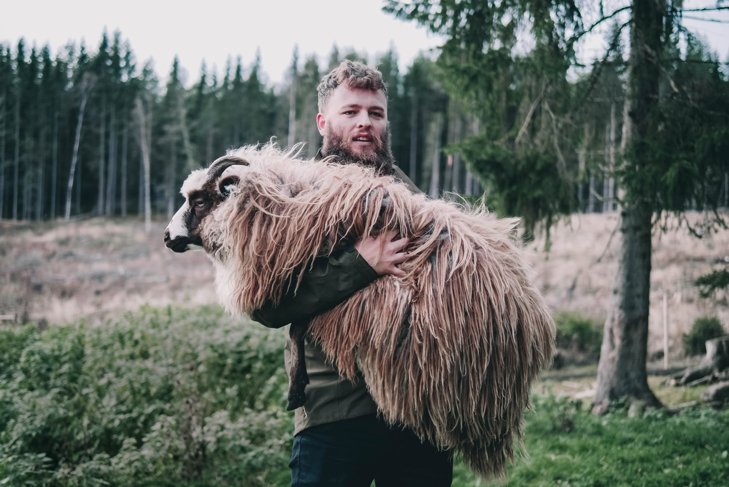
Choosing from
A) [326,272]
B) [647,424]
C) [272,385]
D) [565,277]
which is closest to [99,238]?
[565,277]

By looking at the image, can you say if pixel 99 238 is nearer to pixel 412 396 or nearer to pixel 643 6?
pixel 643 6

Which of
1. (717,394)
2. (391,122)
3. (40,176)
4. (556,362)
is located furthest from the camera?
(40,176)

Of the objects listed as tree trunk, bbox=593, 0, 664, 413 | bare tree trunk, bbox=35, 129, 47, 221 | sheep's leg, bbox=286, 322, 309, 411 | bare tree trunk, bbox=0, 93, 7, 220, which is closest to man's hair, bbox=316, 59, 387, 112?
sheep's leg, bbox=286, 322, 309, 411

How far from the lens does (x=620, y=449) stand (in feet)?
18.6

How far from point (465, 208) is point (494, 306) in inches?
29.7

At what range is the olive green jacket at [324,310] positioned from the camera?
6.46 feet

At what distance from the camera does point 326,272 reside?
199cm

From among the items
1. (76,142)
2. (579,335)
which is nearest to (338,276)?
(579,335)

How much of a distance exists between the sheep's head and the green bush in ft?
39.1

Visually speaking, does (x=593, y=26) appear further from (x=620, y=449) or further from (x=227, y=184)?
(x=227, y=184)

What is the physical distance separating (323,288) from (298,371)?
358mm

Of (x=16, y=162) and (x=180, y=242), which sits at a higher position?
(x=16, y=162)

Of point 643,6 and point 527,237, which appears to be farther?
point 527,237

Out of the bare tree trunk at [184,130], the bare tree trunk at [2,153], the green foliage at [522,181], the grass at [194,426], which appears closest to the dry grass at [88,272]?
the bare tree trunk at [2,153]
